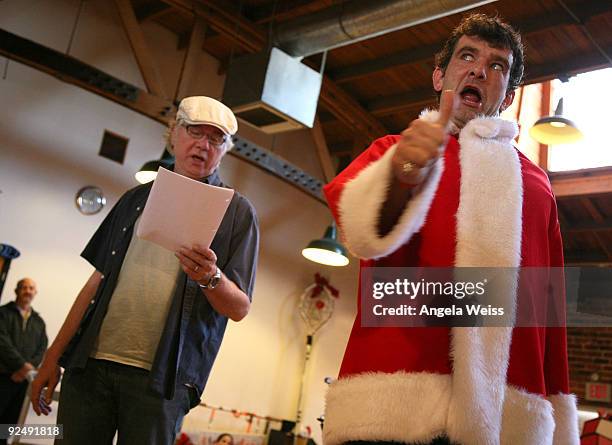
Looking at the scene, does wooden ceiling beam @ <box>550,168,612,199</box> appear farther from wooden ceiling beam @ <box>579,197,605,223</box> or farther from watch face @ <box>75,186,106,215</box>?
watch face @ <box>75,186,106,215</box>

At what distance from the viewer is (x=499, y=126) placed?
1.16 meters

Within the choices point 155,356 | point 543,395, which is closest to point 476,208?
point 543,395

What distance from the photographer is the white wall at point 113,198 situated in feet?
19.2

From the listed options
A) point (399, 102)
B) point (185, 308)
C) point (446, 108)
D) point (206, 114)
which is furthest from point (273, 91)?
point (446, 108)

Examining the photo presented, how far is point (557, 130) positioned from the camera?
5332 millimetres

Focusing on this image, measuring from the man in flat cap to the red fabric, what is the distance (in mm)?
608

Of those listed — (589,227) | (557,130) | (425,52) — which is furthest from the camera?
(589,227)

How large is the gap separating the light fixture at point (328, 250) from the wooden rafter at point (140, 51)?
6.44ft

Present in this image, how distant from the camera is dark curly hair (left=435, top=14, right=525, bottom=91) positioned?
130cm

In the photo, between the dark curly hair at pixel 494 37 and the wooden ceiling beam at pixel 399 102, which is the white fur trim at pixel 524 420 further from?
the wooden ceiling beam at pixel 399 102

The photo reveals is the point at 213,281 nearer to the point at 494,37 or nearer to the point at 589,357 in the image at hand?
the point at 494,37

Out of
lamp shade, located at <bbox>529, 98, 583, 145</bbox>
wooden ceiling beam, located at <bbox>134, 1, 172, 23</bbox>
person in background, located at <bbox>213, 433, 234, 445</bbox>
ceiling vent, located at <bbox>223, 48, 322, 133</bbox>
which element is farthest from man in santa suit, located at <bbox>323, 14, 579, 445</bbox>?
wooden ceiling beam, located at <bbox>134, 1, 172, 23</bbox>

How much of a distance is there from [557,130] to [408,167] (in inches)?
188

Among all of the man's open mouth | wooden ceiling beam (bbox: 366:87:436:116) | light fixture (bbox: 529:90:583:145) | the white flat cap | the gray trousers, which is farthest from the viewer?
wooden ceiling beam (bbox: 366:87:436:116)
